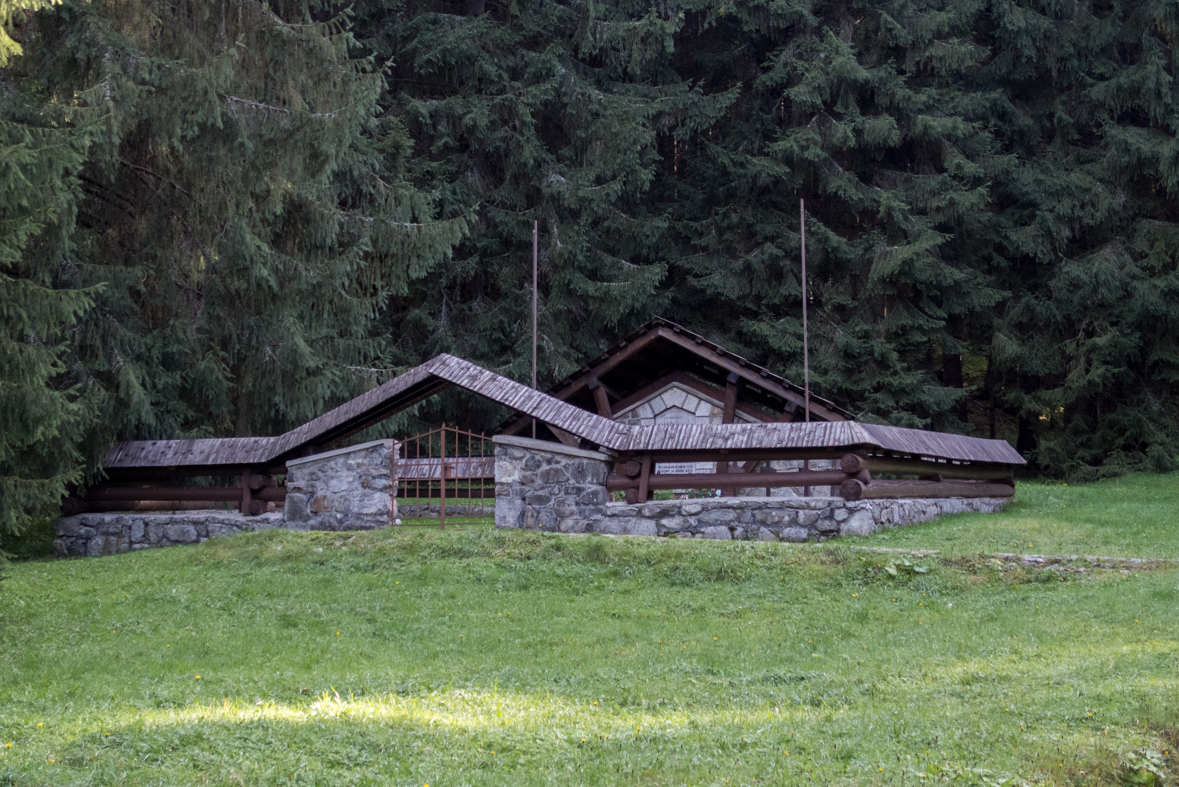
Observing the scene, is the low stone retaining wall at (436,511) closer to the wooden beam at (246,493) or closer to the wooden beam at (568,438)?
the wooden beam at (246,493)

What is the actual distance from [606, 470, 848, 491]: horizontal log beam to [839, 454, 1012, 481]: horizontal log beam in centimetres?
24

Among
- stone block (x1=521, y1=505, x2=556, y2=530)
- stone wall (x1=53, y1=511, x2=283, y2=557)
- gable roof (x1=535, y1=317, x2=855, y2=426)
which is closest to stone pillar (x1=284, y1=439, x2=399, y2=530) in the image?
stone wall (x1=53, y1=511, x2=283, y2=557)

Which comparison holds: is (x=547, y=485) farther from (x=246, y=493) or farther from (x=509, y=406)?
(x=246, y=493)

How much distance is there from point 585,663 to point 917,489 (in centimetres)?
809

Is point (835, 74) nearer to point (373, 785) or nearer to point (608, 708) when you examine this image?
point (608, 708)

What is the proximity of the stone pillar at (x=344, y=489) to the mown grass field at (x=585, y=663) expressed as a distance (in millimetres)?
1072

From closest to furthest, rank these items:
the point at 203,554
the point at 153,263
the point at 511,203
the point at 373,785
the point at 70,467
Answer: the point at 373,785 < the point at 203,554 < the point at 70,467 < the point at 153,263 < the point at 511,203

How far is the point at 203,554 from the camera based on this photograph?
12055mm

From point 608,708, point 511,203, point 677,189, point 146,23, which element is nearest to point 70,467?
point 146,23

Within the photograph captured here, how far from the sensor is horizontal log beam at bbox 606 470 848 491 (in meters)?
12.8

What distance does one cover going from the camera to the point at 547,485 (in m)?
13.0

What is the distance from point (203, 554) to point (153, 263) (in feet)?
20.1

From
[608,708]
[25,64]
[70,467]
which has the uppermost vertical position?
[25,64]

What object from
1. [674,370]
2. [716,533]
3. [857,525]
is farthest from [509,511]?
[674,370]
